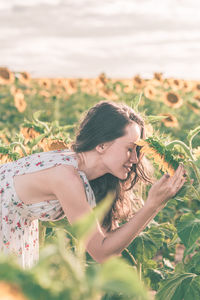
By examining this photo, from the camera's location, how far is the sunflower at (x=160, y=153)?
1639 millimetres

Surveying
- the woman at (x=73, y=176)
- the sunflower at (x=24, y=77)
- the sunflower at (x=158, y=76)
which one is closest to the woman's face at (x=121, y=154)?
the woman at (x=73, y=176)

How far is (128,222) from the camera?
176cm

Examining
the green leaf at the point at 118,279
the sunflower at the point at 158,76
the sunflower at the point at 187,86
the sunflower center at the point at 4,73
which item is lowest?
the sunflower at the point at 187,86

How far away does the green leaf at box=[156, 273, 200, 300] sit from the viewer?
6.43 ft

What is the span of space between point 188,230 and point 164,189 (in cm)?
21

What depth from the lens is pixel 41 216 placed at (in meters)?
2.01

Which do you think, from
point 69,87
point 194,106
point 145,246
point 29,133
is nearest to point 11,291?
point 145,246

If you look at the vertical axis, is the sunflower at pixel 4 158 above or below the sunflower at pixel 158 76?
above

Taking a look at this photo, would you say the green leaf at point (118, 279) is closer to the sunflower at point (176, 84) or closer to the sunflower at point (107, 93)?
the sunflower at point (107, 93)

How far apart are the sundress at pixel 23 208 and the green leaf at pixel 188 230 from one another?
15.5 inches

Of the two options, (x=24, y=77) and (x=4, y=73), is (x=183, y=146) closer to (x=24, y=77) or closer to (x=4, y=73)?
(x=4, y=73)

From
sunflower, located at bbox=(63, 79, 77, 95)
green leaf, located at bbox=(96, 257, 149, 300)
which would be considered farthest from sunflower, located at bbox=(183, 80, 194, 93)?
green leaf, located at bbox=(96, 257, 149, 300)

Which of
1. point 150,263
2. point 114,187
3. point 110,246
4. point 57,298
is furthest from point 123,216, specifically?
point 57,298

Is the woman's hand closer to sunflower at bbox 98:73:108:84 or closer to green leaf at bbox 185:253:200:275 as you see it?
green leaf at bbox 185:253:200:275
